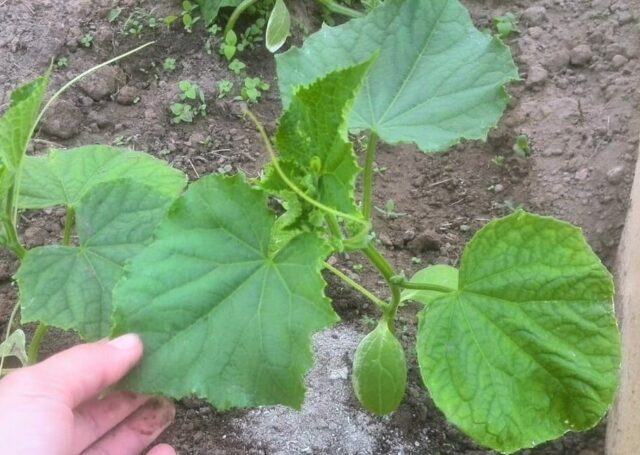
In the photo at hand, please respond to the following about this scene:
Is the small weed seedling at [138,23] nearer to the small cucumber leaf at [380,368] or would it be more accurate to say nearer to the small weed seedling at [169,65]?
the small weed seedling at [169,65]

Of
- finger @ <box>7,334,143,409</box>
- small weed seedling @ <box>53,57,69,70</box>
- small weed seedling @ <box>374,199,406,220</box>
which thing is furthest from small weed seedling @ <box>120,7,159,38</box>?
finger @ <box>7,334,143,409</box>

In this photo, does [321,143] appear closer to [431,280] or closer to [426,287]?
[426,287]

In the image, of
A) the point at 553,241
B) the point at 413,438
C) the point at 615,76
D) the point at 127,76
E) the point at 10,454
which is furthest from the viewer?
the point at 127,76

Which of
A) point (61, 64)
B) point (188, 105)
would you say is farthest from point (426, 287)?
point (61, 64)

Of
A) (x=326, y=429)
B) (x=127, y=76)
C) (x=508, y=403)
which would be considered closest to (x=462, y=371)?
(x=508, y=403)

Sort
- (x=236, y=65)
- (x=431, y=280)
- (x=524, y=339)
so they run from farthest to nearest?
(x=236, y=65) → (x=431, y=280) → (x=524, y=339)

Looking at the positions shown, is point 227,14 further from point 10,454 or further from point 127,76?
point 10,454
